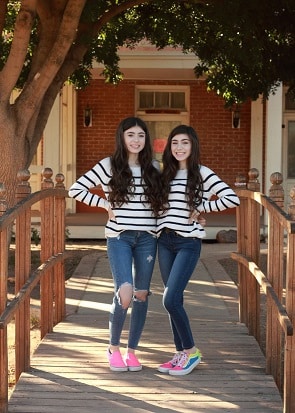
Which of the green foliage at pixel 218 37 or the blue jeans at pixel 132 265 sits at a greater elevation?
the green foliage at pixel 218 37

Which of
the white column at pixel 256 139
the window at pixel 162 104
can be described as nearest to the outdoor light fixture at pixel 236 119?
the white column at pixel 256 139

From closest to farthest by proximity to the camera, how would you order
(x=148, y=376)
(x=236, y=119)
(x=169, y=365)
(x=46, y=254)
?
1. (x=148, y=376)
2. (x=169, y=365)
3. (x=46, y=254)
4. (x=236, y=119)

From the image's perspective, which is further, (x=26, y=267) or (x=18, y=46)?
(x=18, y=46)

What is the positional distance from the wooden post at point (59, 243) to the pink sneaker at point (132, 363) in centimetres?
199

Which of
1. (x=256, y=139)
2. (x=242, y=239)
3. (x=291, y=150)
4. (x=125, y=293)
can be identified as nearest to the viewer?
(x=125, y=293)

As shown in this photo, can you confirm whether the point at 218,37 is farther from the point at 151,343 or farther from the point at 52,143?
the point at 151,343

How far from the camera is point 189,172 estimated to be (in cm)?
638

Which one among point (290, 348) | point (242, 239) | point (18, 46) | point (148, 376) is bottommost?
point (148, 376)

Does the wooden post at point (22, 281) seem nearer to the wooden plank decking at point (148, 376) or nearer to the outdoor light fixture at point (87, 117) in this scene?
the wooden plank decking at point (148, 376)

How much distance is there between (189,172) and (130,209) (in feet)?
1.51

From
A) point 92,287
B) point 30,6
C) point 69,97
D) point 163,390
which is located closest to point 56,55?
point 30,6

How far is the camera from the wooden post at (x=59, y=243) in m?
8.52

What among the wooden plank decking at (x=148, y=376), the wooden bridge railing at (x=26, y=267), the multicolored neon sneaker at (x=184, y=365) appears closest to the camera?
the wooden bridge railing at (x=26, y=267)

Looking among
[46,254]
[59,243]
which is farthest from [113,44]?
[46,254]
